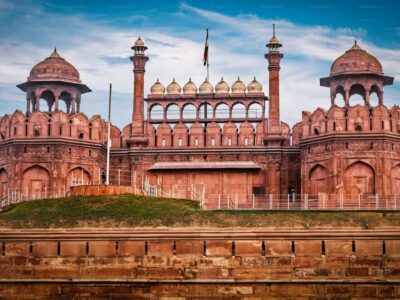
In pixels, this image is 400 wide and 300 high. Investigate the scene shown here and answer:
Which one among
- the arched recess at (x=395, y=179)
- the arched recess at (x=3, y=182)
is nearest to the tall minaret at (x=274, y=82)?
the arched recess at (x=395, y=179)

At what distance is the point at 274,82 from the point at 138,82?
Answer: 7.74 meters

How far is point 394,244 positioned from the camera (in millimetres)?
38750

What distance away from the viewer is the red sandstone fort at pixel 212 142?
1953 inches

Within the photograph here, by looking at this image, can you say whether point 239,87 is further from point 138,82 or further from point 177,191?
point 177,191

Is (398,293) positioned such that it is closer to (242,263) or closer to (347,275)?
(347,275)

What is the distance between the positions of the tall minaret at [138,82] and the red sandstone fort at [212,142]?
0.19 feet

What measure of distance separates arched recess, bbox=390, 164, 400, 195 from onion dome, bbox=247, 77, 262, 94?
30.6 ft

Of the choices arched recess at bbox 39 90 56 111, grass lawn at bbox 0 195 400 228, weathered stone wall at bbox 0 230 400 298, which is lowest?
weathered stone wall at bbox 0 230 400 298

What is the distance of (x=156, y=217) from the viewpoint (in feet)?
135

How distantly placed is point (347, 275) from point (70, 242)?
11436 mm

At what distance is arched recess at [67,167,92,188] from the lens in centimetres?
5134

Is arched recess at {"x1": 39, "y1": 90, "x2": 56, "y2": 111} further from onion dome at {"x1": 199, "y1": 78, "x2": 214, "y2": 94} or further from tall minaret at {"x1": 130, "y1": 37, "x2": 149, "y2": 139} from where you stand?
onion dome at {"x1": 199, "y1": 78, "x2": 214, "y2": 94}

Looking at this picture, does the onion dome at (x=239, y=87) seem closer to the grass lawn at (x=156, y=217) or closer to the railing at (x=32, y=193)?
the railing at (x=32, y=193)

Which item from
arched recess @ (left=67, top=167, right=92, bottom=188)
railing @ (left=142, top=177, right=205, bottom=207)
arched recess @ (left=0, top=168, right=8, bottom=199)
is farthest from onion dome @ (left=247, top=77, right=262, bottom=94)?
arched recess @ (left=0, top=168, right=8, bottom=199)
